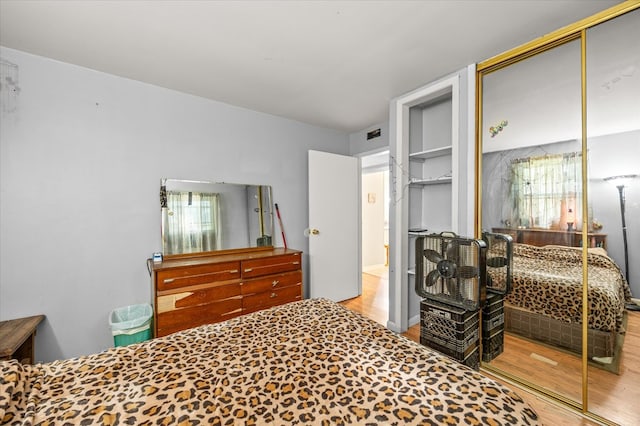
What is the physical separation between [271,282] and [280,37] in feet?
6.99

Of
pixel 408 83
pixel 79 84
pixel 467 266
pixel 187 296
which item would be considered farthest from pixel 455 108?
pixel 79 84

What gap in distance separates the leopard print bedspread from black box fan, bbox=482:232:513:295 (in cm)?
4

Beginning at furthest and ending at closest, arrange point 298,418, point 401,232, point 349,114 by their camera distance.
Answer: point 349,114
point 401,232
point 298,418

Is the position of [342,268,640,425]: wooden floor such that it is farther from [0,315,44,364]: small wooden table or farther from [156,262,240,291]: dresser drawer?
[0,315,44,364]: small wooden table

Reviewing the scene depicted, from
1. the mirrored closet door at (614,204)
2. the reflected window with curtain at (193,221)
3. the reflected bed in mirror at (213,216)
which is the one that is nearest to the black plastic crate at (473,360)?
the mirrored closet door at (614,204)

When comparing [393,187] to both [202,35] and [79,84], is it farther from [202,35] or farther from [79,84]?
[79,84]

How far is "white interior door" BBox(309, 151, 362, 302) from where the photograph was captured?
3467 millimetres

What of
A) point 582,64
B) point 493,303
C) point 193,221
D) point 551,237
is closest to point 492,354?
point 493,303

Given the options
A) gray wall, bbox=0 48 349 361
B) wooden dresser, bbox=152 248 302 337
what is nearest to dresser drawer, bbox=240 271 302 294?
wooden dresser, bbox=152 248 302 337

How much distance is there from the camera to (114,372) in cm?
108

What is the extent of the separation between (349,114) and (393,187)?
1.14 m

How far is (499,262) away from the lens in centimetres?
205

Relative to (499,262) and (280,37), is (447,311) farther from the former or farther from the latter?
(280,37)

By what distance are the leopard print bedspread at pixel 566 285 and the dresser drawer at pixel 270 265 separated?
6.19ft
